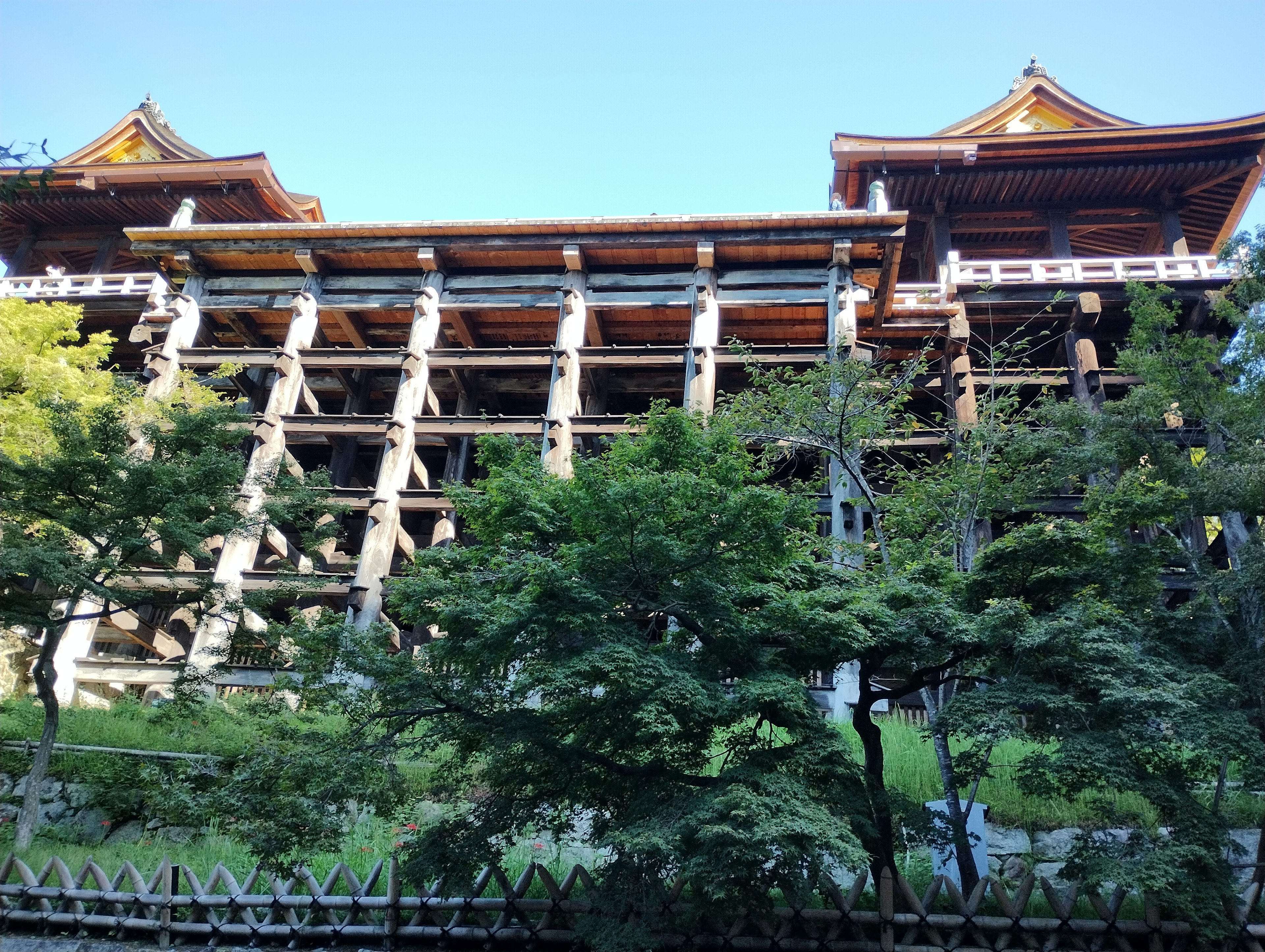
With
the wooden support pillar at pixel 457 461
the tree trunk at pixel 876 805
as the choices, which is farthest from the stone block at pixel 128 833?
the tree trunk at pixel 876 805

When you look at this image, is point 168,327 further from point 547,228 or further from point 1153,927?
point 1153,927

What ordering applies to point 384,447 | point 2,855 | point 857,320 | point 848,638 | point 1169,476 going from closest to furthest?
point 848,638 → point 2,855 → point 1169,476 → point 384,447 → point 857,320

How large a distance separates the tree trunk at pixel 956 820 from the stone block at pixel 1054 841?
1607mm

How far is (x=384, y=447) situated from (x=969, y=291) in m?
13.0

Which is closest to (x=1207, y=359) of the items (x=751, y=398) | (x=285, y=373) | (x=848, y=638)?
(x=751, y=398)

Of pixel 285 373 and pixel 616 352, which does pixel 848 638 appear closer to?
pixel 616 352

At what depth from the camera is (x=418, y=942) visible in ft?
25.6

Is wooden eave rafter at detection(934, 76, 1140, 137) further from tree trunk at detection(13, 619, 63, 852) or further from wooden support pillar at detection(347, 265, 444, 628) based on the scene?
tree trunk at detection(13, 619, 63, 852)

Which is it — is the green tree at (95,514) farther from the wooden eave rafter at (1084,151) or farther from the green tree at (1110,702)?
the wooden eave rafter at (1084,151)

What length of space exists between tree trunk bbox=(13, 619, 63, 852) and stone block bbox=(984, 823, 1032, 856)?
1047 cm

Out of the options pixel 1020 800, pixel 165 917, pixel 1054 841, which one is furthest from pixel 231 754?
pixel 1054 841

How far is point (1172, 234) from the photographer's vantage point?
2052 centimetres

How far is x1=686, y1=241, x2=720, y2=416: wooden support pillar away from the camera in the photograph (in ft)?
56.0

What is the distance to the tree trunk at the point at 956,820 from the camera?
757 centimetres
